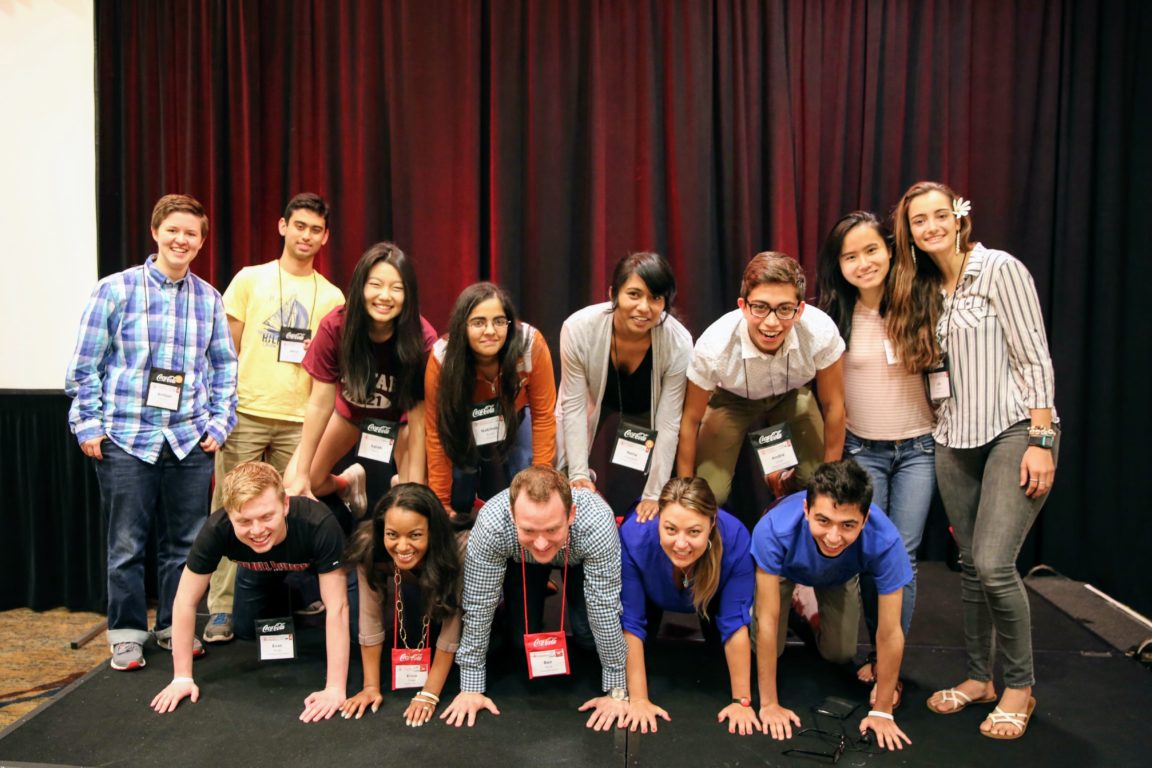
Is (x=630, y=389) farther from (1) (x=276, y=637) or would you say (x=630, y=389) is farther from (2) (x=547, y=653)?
(1) (x=276, y=637)

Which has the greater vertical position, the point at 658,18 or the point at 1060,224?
the point at 658,18

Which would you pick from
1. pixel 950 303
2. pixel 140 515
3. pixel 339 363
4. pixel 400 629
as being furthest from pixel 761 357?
pixel 140 515

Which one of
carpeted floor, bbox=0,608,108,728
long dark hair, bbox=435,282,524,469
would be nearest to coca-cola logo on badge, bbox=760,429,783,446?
long dark hair, bbox=435,282,524,469

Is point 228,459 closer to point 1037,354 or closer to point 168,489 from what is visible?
point 168,489

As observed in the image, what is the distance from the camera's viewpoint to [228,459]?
3.03 m

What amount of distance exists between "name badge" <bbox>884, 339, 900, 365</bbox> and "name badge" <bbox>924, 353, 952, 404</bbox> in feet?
0.34

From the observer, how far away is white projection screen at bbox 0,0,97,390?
3.72 m

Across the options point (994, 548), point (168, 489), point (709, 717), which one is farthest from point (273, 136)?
point (994, 548)

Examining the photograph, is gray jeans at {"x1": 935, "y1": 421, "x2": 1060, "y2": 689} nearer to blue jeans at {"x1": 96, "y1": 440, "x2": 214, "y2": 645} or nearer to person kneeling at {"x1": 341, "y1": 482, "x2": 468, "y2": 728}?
person kneeling at {"x1": 341, "y1": 482, "x2": 468, "y2": 728}

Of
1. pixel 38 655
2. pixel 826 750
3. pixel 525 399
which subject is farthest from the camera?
pixel 38 655

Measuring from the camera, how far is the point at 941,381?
250cm

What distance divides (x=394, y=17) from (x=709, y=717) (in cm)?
319

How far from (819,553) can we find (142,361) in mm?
2282

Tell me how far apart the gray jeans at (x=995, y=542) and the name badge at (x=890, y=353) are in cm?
32
